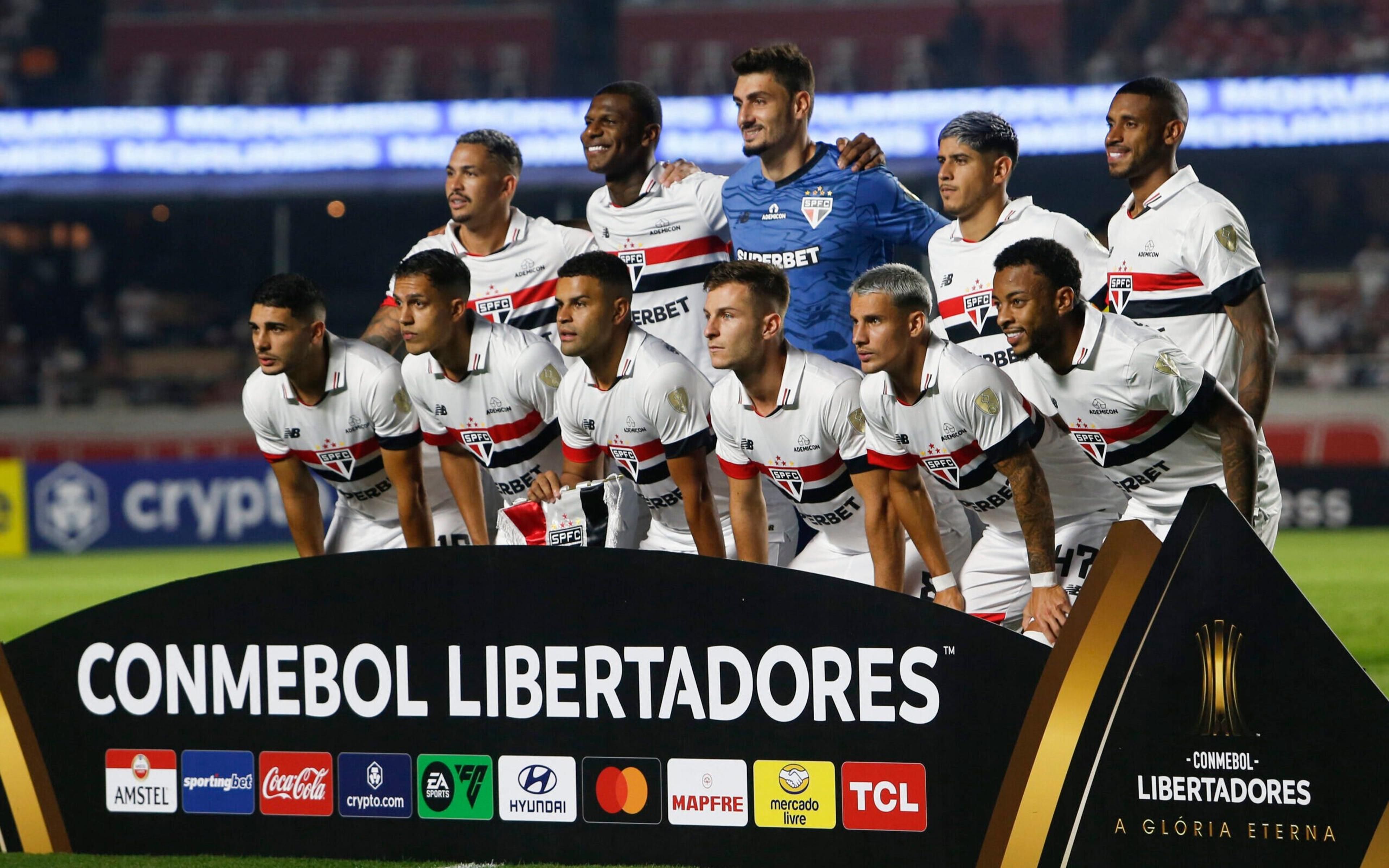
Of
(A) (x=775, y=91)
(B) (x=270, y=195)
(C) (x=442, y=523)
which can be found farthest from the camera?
(B) (x=270, y=195)

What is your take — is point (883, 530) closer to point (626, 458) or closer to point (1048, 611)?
point (1048, 611)

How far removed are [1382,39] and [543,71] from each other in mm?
14009

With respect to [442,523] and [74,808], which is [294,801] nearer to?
[74,808]

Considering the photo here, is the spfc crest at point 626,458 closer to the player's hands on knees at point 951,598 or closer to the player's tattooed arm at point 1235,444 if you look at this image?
the player's hands on knees at point 951,598

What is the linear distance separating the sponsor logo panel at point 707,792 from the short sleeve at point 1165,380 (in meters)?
1.83

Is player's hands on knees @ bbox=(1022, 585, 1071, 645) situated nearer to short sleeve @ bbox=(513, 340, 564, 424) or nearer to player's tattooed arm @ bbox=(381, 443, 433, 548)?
short sleeve @ bbox=(513, 340, 564, 424)

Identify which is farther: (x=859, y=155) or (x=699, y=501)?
(x=859, y=155)

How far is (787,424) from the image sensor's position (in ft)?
17.4

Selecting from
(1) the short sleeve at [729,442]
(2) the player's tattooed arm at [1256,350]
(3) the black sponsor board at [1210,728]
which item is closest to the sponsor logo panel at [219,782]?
(1) the short sleeve at [729,442]

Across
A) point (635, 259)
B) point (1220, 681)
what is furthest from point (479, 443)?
point (1220, 681)

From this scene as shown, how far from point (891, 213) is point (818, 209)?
33 centimetres

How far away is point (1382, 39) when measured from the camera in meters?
22.2

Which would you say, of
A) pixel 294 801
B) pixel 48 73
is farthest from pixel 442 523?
pixel 48 73

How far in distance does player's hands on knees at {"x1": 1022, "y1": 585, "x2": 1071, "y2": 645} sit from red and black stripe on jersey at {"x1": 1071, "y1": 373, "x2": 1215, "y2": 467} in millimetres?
638
